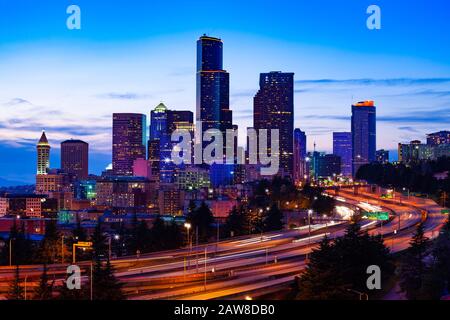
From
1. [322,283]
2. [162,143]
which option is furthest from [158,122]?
[322,283]

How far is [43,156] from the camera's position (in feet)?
502

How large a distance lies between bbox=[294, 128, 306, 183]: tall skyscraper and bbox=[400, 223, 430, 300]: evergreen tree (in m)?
104

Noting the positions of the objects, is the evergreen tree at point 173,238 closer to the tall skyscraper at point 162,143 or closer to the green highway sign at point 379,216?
the green highway sign at point 379,216

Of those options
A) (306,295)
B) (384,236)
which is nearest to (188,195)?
(384,236)

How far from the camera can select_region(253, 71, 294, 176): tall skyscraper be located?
151663mm

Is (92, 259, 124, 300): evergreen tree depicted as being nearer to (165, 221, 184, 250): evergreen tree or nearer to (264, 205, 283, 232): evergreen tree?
(165, 221, 184, 250): evergreen tree

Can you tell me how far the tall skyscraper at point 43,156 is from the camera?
151 m

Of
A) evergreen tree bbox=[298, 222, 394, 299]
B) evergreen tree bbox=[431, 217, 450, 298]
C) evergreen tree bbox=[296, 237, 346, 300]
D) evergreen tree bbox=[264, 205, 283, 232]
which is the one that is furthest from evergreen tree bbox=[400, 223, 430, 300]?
evergreen tree bbox=[264, 205, 283, 232]

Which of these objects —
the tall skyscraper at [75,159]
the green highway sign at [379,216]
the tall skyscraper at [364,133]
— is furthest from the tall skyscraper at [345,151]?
the green highway sign at [379,216]

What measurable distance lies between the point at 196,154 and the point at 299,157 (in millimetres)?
21546

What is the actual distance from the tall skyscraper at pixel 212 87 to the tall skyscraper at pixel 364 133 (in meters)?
31.6

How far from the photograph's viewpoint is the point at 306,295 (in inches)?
663
